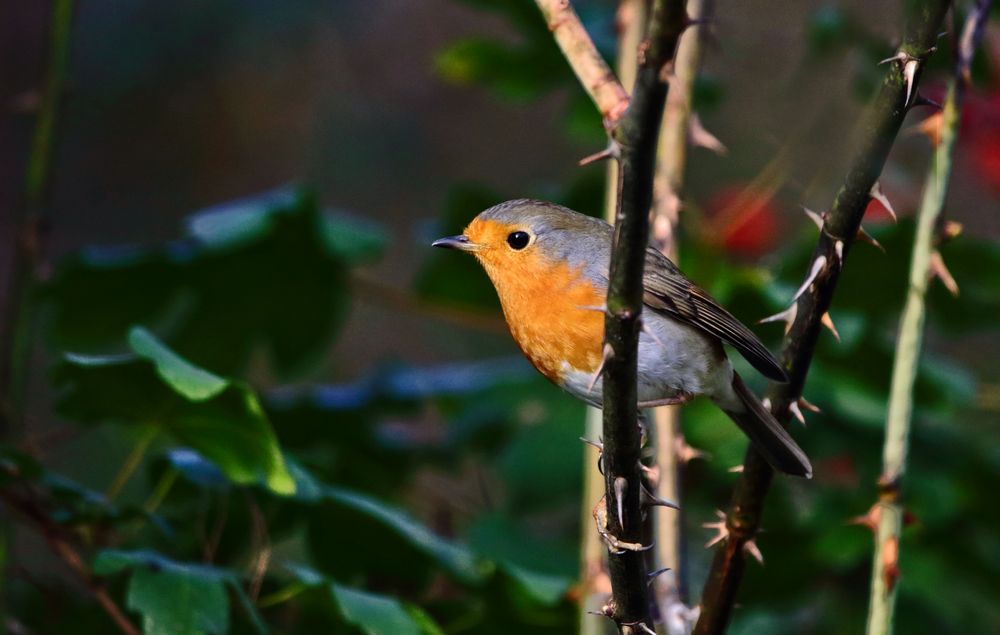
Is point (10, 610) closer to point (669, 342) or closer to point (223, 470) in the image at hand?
point (223, 470)

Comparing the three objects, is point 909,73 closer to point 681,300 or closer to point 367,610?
point 681,300

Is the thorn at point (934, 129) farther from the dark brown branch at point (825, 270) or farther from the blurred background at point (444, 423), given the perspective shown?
the dark brown branch at point (825, 270)

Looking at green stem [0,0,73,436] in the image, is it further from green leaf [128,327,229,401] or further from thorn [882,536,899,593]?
thorn [882,536,899,593]

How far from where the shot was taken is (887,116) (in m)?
1.36

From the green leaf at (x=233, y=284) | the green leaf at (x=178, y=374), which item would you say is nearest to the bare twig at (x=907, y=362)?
the green leaf at (x=178, y=374)

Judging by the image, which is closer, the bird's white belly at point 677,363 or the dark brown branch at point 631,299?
the dark brown branch at point 631,299

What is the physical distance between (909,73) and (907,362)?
0.76m

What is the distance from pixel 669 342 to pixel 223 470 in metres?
0.86

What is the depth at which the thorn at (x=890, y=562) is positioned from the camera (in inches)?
72.3

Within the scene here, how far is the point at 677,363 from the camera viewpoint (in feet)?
7.33

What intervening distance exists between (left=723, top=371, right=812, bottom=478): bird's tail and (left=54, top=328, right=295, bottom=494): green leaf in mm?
829

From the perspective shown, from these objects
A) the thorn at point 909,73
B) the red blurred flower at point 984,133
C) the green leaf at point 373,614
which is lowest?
the green leaf at point 373,614

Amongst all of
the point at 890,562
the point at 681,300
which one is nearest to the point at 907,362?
the point at 890,562

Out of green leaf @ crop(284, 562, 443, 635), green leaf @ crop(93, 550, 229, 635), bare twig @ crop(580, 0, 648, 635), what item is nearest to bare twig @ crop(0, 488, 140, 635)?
green leaf @ crop(93, 550, 229, 635)
